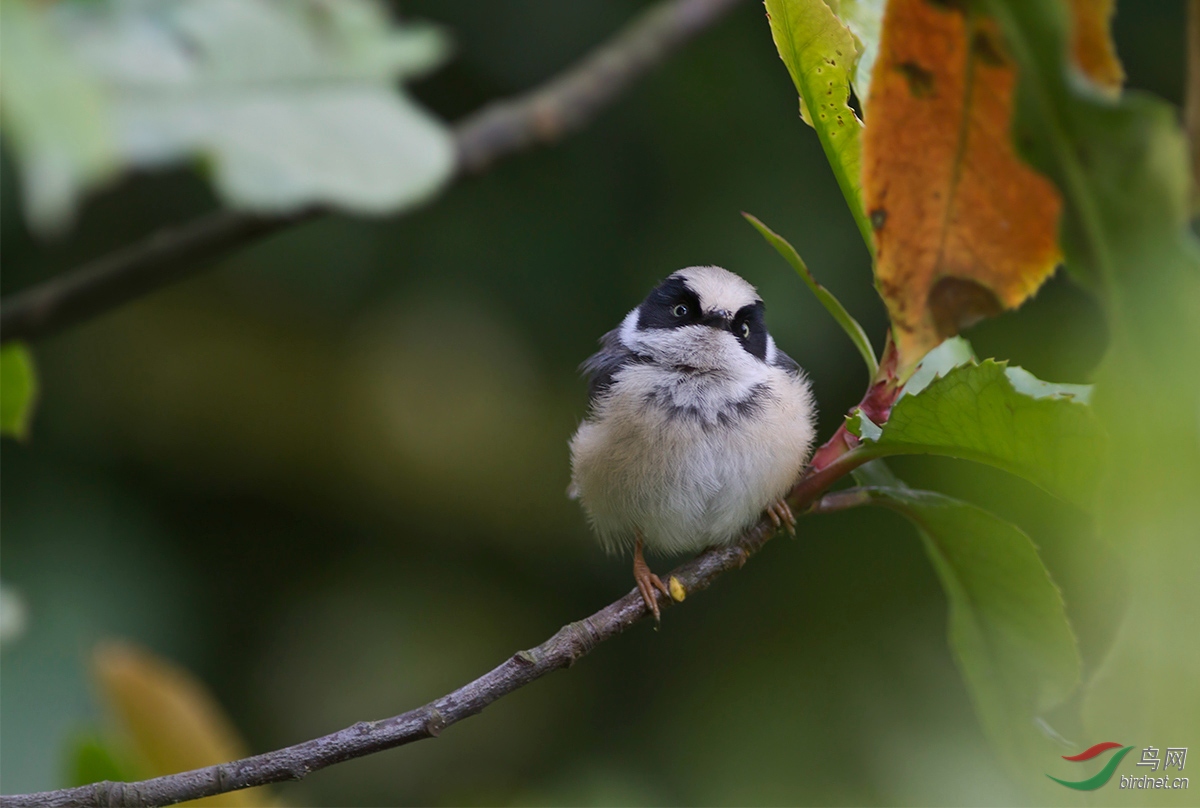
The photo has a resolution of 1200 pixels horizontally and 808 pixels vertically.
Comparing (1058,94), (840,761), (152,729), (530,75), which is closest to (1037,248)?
(1058,94)

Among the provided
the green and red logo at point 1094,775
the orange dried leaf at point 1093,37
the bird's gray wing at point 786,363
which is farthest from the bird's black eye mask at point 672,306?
the orange dried leaf at point 1093,37

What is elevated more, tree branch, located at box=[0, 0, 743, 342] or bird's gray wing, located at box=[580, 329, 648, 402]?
tree branch, located at box=[0, 0, 743, 342]

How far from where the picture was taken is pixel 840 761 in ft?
6.49

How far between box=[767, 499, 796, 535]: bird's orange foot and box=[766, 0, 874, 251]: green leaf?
0.39m

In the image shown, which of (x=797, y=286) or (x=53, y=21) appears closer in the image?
(x=53, y=21)

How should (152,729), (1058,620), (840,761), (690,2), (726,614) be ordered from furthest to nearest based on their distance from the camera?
(726,614)
(690,2)
(840,761)
(152,729)
(1058,620)

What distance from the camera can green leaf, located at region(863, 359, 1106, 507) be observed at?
72 centimetres

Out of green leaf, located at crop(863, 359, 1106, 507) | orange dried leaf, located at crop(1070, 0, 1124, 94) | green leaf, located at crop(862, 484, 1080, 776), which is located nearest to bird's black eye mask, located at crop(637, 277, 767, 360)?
green leaf, located at crop(862, 484, 1080, 776)

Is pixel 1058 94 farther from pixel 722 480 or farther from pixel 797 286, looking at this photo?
pixel 797 286

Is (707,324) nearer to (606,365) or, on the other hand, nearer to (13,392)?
(606,365)

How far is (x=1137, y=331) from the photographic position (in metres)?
0.34

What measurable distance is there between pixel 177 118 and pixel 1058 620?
85 centimetres

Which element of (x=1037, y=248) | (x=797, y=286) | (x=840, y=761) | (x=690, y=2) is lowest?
(x=840, y=761)

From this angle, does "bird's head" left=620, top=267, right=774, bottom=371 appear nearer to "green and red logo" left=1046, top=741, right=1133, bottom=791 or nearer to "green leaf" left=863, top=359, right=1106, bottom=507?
"green leaf" left=863, top=359, right=1106, bottom=507
